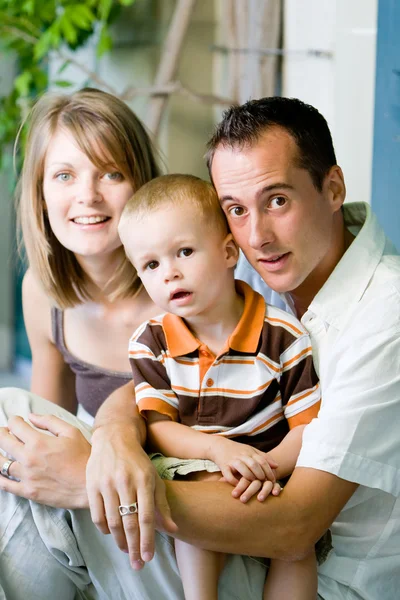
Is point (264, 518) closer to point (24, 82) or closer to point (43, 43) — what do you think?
point (43, 43)

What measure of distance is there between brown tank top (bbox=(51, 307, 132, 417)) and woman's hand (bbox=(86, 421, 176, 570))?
65cm

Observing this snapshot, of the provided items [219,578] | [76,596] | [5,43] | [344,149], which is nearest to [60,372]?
[76,596]

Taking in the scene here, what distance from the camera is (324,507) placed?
1.31 metres

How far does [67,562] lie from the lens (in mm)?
1452

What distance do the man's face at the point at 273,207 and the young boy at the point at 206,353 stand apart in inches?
1.7

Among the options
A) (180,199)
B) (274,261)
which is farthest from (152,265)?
(274,261)

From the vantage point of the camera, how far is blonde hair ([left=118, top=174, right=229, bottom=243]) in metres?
1.46

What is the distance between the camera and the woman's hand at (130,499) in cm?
127

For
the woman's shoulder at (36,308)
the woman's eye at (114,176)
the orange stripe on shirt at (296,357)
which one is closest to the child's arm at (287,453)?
the orange stripe on shirt at (296,357)

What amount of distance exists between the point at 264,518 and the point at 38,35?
3.31 metres

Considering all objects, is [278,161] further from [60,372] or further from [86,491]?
[60,372]

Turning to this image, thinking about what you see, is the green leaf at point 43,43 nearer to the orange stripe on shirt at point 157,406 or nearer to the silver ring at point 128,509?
the orange stripe on shirt at point 157,406

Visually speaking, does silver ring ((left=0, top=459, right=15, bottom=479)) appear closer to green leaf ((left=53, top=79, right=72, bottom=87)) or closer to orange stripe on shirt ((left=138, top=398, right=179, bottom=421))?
orange stripe on shirt ((left=138, top=398, right=179, bottom=421))

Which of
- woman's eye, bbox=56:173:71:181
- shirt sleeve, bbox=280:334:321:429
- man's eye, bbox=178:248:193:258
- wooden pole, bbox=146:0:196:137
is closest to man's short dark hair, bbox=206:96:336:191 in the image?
man's eye, bbox=178:248:193:258
